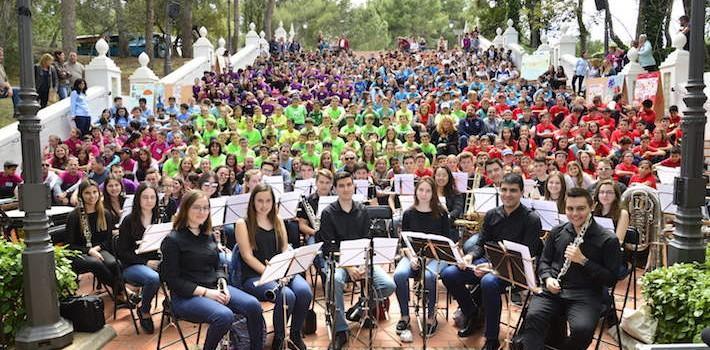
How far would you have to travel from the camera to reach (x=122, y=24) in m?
32.8

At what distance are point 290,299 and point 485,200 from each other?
112 inches

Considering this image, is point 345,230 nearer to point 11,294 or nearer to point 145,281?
point 145,281

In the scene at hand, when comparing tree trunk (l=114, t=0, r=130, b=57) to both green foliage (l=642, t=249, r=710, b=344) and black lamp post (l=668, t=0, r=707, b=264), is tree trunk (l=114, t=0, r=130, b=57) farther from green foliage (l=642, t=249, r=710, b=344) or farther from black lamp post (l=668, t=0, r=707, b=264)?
green foliage (l=642, t=249, r=710, b=344)

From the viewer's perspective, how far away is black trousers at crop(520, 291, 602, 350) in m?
4.81

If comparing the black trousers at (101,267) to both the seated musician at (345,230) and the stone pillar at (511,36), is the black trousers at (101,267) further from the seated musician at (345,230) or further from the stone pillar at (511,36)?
the stone pillar at (511,36)

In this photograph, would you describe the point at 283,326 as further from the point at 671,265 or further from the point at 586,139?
the point at 586,139

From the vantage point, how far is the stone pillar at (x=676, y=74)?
1446 cm

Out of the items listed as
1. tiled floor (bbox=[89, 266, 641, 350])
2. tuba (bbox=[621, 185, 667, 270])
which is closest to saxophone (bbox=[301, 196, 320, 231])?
tiled floor (bbox=[89, 266, 641, 350])

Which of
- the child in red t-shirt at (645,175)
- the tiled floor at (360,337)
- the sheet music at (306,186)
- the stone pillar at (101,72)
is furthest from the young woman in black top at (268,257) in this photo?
the stone pillar at (101,72)

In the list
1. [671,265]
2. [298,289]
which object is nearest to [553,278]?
[671,265]

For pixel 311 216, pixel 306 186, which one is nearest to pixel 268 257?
pixel 311 216

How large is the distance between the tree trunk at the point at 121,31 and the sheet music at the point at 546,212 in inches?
1207

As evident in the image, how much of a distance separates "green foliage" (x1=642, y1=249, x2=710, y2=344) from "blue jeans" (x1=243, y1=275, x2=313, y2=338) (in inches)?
116

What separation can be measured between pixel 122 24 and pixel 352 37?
34780 millimetres
